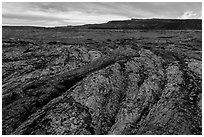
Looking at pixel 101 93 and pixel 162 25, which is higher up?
pixel 162 25

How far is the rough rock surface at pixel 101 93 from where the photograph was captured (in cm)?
1636

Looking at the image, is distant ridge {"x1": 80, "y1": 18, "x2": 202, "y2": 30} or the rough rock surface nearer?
the rough rock surface

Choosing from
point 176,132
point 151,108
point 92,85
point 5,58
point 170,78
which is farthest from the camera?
point 5,58

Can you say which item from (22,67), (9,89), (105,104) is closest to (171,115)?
(105,104)

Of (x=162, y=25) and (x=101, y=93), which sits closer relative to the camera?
(x=101, y=93)

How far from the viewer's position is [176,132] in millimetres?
15453

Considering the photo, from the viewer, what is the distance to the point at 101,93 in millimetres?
19500

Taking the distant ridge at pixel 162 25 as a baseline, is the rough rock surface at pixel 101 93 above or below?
below

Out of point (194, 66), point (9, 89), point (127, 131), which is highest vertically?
point (194, 66)

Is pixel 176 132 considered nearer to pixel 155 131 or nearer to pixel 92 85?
pixel 155 131

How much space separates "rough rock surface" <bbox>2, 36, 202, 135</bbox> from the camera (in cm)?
1636

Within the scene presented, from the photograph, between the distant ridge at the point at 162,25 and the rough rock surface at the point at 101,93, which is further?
the distant ridge at the point at 162,25

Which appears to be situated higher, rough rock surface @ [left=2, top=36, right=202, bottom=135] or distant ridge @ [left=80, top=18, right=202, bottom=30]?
distant ridge @ [left=80, top=18, right=202, bottom=30]

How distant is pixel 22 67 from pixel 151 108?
13802 millimetres
